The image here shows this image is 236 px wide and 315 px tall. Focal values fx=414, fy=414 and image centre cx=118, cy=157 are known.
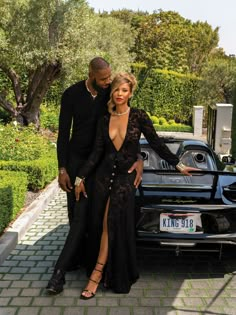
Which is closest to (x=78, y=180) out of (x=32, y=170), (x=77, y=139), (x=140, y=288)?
(x=77, y=139)

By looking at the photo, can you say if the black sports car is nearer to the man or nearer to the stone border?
the man

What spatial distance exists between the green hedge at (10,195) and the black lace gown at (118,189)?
175cm

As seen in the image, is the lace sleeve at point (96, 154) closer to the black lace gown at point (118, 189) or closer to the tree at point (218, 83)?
the black lace gown at point (118, 189)

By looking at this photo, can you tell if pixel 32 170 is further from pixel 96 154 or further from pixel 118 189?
pixel 118 189

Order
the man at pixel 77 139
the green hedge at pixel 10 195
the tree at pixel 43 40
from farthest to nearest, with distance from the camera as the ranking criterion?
the tree at pixel 43 40
the green hedge at pixel 10 195
the man at pixel 77 139

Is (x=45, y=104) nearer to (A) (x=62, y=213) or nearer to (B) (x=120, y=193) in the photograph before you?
(A) (x=62, y=213)

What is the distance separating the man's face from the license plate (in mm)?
1237

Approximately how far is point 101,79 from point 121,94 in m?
0.28

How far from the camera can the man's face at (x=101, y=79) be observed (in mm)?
3491

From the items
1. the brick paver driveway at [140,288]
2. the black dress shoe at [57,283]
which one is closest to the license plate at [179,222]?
the brick paver driveway at [140,288]

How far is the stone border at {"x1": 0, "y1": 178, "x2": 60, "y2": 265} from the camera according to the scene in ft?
14.8

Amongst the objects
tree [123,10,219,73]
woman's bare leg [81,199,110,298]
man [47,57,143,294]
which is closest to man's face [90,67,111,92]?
man [47,57,143,294]

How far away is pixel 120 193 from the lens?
346 cm

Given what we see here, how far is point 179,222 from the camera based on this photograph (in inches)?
145
